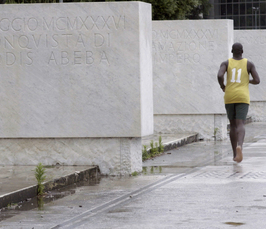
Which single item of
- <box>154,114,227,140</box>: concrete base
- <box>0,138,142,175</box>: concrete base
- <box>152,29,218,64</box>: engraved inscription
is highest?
<box>152,29,218,64</box>: engraved inscription

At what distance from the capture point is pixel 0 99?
35.0ft

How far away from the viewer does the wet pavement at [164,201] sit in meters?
6.88

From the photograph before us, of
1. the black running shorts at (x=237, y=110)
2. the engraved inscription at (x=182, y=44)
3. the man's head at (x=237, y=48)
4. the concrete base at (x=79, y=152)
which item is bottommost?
the concrete base at (x=79, y=152)

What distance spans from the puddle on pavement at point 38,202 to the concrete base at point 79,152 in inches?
33.6

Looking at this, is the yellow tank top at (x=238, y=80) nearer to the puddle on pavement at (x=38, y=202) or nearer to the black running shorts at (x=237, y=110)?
the black running shorts at (x=237, y=110)

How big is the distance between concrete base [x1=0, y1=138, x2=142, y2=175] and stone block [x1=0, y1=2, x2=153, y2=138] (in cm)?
17

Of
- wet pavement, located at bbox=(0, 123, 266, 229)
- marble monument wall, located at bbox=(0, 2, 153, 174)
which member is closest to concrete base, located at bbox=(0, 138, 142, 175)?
marble monument wall, located at bbox=(0, 2, 153, 174)

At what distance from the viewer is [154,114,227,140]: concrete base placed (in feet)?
54.7

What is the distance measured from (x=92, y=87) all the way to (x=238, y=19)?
251 ft

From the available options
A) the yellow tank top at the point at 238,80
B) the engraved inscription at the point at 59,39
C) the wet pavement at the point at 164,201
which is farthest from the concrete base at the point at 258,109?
the engraved inscription at the point at 59,39

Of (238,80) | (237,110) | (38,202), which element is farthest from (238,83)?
(38,202)

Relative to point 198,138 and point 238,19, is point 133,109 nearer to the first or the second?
point 198,138

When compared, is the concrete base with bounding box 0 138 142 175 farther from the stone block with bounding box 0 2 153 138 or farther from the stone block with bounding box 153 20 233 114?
the stone block with bounding box 153 20 233 114

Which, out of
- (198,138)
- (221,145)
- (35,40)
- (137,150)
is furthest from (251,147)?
(35,40)
